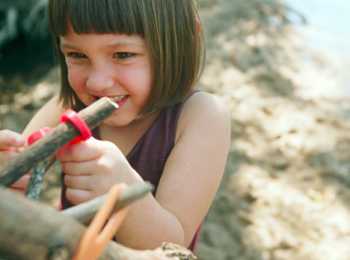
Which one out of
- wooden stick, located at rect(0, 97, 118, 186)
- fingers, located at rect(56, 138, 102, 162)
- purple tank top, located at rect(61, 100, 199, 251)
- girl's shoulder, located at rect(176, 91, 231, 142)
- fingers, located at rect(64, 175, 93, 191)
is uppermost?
wooden stick, located at rect(0, 97, 118, 186)

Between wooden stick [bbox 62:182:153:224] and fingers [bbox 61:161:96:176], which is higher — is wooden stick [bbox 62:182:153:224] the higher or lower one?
the higher one

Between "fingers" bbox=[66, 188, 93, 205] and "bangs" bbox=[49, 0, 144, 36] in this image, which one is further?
"bangs" bbox=[49, 0, 144, 36]

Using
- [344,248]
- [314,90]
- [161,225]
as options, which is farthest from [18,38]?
[161,225]

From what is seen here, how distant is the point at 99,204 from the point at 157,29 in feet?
2.81

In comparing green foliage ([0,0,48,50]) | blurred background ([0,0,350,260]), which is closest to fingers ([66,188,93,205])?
blurred background ([0,0,350,260])

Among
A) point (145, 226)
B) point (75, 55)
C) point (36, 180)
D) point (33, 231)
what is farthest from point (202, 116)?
point (33, 231)

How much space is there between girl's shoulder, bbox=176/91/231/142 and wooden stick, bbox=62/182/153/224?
88 cm

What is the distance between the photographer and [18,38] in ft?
14.8

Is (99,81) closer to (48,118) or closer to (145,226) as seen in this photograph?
(145,226)

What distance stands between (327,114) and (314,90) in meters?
0.32

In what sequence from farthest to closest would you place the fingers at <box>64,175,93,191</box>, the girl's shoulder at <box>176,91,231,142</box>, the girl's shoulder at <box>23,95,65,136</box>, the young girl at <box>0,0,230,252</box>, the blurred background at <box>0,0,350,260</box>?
the blurred background at <box>0,0,350,260</box>, the girl's shoulder at <box>23,95,65,136</box>, the girl's shoulder at <box>176,91,231,142</box>, the young girl at <box>0,0,230,252</box>, the fingers at <box>64,175,93,191</box>

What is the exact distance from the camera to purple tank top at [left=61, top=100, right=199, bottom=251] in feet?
5.24

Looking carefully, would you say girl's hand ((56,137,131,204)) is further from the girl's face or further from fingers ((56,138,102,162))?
the girl's face

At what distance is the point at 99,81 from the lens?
4.44ft
